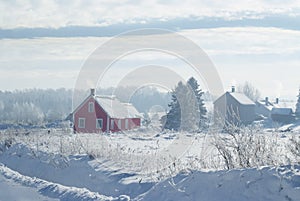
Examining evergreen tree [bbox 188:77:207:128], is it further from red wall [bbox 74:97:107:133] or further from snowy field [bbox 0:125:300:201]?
snowy field [bbox 0:125:300:201]

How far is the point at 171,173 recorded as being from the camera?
1419cm

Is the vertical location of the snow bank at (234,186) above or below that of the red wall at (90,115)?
above

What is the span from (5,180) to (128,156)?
4314mm

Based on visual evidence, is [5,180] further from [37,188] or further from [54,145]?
[54,145]

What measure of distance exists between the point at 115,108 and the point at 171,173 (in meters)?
43.7

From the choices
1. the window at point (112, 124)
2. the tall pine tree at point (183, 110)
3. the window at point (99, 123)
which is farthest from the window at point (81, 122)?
the tall pine tree at point (183, 110)

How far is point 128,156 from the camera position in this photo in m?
19.1

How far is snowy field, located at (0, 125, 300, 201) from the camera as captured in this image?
37.7 feet

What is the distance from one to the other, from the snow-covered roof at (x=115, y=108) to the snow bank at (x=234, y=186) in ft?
135

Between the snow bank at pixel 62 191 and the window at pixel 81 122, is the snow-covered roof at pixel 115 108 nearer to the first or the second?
A: the window at pixel 81 122

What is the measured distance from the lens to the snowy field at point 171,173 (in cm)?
1149

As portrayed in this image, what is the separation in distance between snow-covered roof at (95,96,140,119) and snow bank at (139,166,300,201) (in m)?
41.0

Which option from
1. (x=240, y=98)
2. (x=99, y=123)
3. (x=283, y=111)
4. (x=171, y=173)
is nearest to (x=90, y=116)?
(x=99, y=123)

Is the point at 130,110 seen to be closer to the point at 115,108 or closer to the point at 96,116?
the point at 115,108
